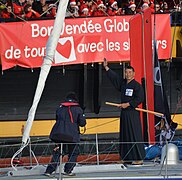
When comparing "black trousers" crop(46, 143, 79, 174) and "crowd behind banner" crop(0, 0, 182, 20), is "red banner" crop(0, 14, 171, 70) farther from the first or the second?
"black trousers" crop(46, 143, 79, 174)

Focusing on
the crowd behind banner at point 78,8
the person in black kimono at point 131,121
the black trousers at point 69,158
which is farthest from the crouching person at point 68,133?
the crowd behind banner at point 78,8

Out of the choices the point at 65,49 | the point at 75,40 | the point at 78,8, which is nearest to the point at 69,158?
the point at 65,49

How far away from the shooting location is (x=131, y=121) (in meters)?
10.1

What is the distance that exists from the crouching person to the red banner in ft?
16.8

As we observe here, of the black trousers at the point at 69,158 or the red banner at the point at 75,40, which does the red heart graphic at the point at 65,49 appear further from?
the black trousers at the point at 69,158

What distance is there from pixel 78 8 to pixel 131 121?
583 cm

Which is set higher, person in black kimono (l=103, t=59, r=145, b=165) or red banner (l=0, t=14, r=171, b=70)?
red banner (l=0, t=14, r=171, b=70)

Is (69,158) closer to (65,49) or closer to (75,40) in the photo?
(65,49)

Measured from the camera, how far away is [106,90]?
15172 millimetres

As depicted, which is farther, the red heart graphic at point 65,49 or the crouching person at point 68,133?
the red heart graphic at point 65,49

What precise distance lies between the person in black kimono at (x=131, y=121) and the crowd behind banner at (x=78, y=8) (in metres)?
4.87

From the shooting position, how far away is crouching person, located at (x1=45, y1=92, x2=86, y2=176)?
918 centimetres

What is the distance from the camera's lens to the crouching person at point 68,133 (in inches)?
361

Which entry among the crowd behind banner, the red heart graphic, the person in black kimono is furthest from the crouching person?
the crowd behind banner
